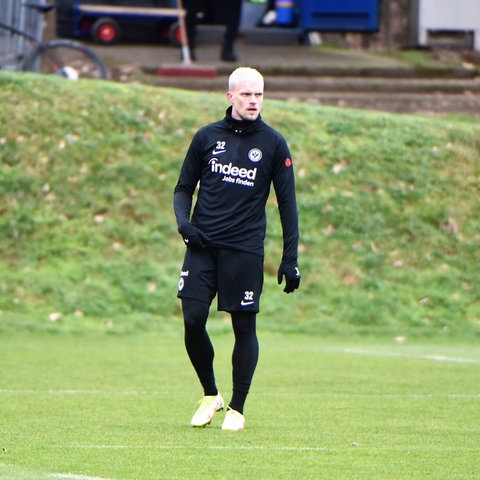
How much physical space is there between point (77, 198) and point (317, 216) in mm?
3001

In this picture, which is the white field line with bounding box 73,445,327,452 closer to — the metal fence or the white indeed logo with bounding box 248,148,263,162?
the white indeed logo with bounding box 248,148,263,162

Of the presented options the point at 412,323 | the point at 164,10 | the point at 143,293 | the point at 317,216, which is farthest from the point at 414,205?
the point at 164,10

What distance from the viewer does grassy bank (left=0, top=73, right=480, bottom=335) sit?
57.2 feet

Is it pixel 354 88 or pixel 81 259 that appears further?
pixel 354 88

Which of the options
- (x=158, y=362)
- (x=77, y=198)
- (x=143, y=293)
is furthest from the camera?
(x=77, y=198)

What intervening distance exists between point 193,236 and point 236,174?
0.41 meters

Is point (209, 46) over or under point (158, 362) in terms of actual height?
over

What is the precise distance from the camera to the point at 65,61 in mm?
23344

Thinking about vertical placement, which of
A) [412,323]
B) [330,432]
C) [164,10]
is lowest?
[412,323]

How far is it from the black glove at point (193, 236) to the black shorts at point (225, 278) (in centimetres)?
6

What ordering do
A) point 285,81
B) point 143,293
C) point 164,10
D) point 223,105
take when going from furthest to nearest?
point 164,10 → point 285,81 → point 223,105 → point 143,293

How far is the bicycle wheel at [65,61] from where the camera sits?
Answer: 22516 millimetres

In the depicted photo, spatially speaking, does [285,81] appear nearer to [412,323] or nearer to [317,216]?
[317,216]

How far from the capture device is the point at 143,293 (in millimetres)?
17484
